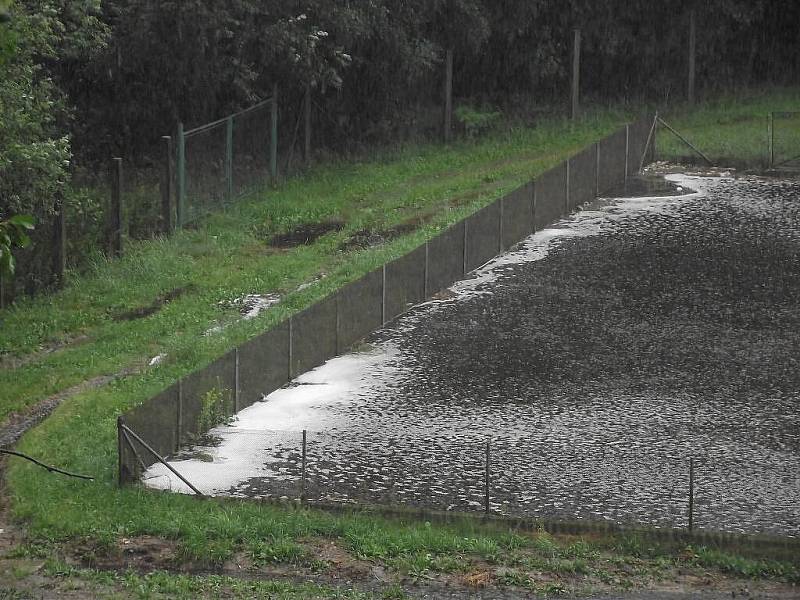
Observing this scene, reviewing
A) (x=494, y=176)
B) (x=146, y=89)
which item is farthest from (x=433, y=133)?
(x=146, y=89)

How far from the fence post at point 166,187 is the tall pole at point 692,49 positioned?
51.3 feet

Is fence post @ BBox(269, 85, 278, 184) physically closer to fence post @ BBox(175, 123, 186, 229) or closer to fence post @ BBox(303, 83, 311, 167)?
fence post @ BBox(303, 83, 311, 167)

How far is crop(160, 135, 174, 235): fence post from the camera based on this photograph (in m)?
26.9

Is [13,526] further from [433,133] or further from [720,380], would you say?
[433,133]

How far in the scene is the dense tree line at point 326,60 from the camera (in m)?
23.8

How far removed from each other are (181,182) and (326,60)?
16.1 feet

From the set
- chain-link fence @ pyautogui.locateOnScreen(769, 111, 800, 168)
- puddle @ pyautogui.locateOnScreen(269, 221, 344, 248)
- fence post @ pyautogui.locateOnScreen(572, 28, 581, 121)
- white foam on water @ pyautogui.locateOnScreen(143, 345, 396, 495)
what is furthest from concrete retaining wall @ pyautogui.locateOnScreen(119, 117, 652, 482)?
puddle @ pyautogui.locateOnScreen(269, 221, 344, 248)

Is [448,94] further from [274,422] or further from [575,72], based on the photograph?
[274,422]

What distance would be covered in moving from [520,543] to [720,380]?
7007 millimetres

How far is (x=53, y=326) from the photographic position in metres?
23.1

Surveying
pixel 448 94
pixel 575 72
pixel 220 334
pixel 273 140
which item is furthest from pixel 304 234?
pixel 575 72

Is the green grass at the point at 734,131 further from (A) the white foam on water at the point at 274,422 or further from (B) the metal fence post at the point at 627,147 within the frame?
(A) the white foam on water at the point at 274,422

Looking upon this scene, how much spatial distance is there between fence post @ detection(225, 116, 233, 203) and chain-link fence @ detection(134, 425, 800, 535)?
35.4 feet

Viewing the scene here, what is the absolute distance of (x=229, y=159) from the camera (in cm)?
2908
